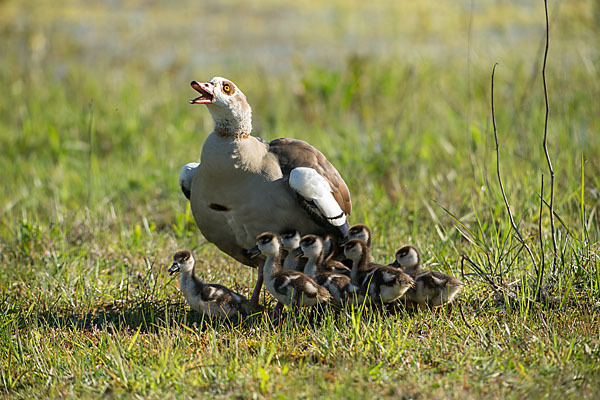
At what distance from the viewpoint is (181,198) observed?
7.03 metres

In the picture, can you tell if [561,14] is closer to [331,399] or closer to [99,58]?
[99,58]

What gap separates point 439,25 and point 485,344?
39.4 ft

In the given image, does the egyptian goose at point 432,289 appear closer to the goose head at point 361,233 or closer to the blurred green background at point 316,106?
the goose head at point 361,233

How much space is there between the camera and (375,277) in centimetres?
436

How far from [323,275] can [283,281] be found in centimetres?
32

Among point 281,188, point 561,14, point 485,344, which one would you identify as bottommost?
point 485,344

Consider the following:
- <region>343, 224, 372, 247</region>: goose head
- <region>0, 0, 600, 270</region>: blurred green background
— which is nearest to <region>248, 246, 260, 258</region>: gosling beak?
<region>343, 224, 372, 247</region>: goose head

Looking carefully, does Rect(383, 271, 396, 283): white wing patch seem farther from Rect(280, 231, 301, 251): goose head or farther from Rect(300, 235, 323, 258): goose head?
Rect(280, 231, 301, 251): goose head

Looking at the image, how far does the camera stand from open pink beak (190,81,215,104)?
439cm

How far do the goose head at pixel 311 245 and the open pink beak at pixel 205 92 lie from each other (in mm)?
1083

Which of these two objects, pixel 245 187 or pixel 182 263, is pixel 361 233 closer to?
pixel 245 187

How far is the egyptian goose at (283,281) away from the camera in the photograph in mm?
4348

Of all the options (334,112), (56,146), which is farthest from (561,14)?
(56,146)

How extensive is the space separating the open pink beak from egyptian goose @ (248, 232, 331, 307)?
93cm
